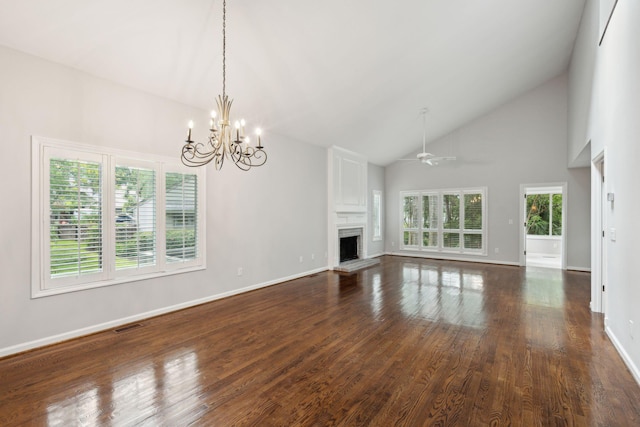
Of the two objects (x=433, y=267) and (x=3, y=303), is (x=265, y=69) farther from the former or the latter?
(x=433, y=267)

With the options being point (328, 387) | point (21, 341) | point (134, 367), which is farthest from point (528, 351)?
point (21, 341)

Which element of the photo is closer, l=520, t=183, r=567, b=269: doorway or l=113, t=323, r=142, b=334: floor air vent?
l=113, t=323, r=142, b=334: floor air vent

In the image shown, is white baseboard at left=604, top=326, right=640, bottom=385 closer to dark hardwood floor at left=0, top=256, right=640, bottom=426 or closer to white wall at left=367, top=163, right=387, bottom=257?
dark hardwood floor at left=0, top=256, right=640, bottom=426

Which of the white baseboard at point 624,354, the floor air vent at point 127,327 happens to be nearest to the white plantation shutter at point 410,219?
the white baseboard at point 624,354

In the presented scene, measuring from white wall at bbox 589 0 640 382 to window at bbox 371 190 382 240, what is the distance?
241 inches

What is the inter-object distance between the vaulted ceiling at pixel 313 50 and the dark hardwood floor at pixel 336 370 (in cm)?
303

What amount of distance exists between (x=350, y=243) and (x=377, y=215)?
1775mm

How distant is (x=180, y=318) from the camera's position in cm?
409

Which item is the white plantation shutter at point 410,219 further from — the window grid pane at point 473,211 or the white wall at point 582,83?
the white wall at point 582,83

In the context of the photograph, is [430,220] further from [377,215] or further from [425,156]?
[425,156]

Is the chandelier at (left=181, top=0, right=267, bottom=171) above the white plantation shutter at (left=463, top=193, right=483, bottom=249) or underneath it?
above

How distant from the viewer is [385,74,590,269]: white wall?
7402 mm

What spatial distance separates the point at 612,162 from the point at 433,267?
475 centimetres

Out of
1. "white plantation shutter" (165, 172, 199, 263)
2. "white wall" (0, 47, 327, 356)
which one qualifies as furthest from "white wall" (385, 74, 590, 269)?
"white plantation shutter" (165, 172, 199, 263)
